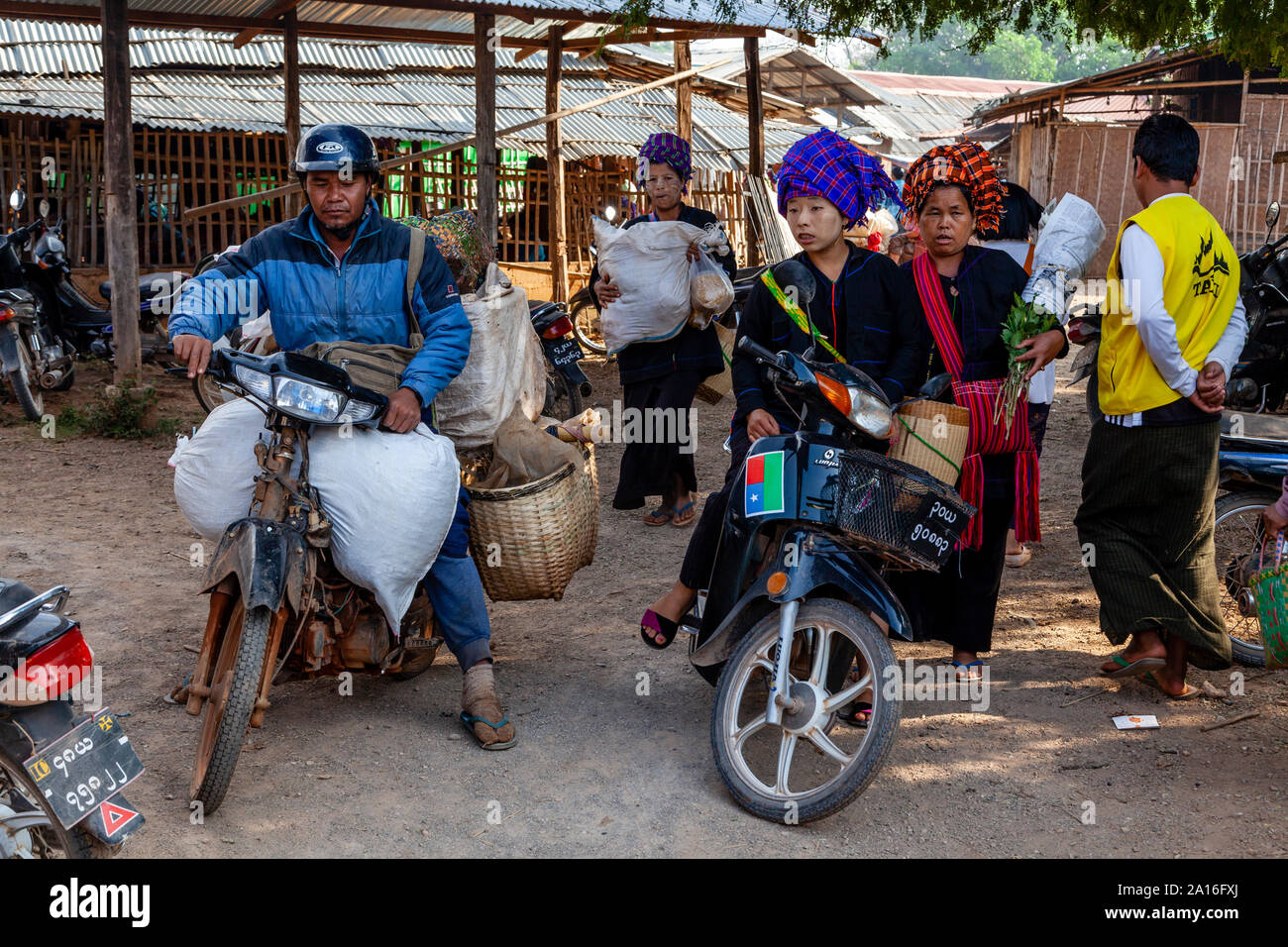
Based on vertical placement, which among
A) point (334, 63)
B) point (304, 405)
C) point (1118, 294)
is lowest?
point (304, 405)

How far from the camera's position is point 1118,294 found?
4.21 m

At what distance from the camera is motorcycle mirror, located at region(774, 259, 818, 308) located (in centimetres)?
387

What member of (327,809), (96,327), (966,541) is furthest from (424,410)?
(96,327)

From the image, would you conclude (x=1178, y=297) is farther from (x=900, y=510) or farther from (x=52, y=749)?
(x=52, y=749)

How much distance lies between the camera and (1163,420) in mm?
4227

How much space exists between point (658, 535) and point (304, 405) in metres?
3.36

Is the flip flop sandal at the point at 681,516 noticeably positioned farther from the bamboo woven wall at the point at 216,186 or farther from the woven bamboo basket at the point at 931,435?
the bamboo woven wall at the point at 216,186

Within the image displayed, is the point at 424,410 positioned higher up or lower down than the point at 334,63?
lower down

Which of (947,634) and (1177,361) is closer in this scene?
(1177,361)

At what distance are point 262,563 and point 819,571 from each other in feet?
5.20

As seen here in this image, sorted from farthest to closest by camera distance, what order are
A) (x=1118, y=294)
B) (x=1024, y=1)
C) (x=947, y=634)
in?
(x=1024, y=1), (x=947, y=634), (x=1118, y=294)

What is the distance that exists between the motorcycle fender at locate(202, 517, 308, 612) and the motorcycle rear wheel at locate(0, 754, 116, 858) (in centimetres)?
83

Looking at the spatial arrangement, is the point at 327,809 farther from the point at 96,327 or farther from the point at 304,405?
the point at 96,327

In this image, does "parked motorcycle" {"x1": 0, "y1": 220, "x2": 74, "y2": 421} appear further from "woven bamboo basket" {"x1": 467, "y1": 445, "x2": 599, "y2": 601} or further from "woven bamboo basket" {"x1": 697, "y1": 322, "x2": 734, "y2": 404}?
"woven bamboo basket" {"x1": 467, "y1": 445, "x2": 599, "y2": 601}
